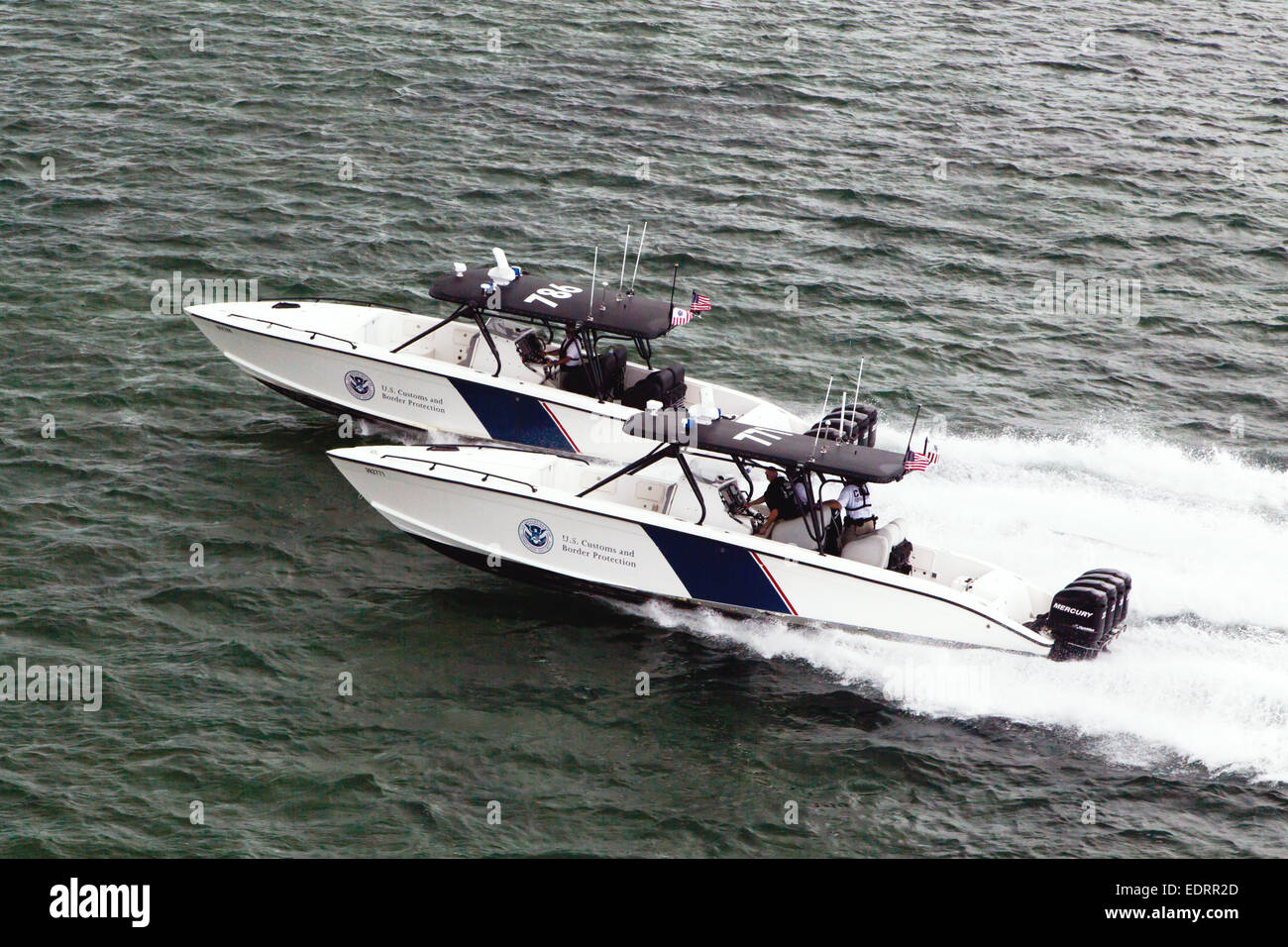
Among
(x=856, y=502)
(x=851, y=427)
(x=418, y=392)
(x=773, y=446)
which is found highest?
(x=851, y=427)

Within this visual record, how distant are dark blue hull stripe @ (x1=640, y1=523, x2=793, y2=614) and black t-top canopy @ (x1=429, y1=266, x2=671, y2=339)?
402 cm

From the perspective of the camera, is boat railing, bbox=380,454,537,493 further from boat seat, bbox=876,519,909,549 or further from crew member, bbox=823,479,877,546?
boat seat, bbox=876,519,909,549

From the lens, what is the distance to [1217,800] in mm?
14508

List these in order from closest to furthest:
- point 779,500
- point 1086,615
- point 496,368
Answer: point 1086,615
point 779,500
point 496,368

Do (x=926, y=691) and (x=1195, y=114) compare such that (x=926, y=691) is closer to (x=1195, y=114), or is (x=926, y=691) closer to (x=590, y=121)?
(x=590, y=121)

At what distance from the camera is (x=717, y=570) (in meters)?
16.5

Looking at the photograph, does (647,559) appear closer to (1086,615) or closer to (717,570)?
(717,570)

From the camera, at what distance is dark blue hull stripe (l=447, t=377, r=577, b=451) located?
2000 cm

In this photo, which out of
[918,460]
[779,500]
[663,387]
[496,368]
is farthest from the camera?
[496,368]

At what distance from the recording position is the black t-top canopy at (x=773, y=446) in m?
15.9

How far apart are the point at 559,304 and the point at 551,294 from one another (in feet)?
0.85

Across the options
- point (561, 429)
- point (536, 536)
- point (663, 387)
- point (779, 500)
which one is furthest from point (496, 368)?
point (779, 500)

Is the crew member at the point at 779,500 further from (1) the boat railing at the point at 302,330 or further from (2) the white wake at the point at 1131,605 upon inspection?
(1) the boat railing at the point at 302,330

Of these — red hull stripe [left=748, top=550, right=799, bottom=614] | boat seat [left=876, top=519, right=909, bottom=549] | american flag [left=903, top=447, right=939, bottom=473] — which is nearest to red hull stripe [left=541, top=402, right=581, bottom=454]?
red hull stripe [left=748, top=550, right=799, bottom=614]
